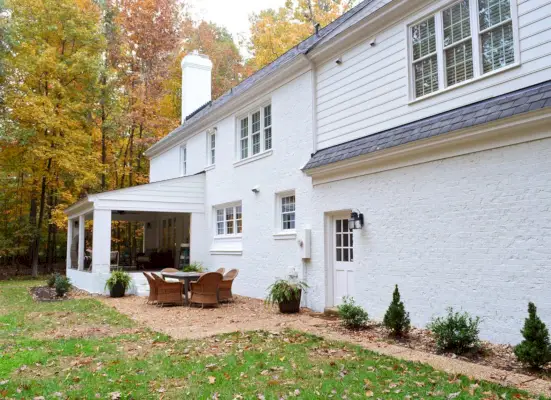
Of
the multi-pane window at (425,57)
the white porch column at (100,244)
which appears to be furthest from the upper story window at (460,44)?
the white porch column at (100,244)

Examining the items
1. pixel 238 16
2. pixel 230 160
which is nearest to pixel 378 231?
pixel 230 160

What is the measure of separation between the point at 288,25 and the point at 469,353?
23.8m

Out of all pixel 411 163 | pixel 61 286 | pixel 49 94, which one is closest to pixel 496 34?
pixel 411 163

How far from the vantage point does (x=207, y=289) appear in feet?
36.3

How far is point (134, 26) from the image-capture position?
84.1 feet

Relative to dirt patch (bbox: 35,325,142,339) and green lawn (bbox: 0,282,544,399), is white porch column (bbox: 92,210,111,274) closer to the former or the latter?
dirt patch (bbox: 35,325,142,339)

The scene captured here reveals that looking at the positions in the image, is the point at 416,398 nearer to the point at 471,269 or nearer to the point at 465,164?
the point at 471,269

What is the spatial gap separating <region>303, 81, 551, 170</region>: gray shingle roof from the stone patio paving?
3374 mm

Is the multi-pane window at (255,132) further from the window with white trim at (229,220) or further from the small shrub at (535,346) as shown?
the small shrub at (535,346)

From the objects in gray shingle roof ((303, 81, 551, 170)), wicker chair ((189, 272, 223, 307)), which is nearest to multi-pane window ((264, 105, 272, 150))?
gray shingle roof ((303, 81, 551, 170))

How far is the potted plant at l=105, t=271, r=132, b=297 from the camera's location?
44.1 feet

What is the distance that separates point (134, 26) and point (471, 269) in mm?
24357

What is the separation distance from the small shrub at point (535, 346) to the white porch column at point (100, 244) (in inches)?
486

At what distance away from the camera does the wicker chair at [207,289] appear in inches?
434
